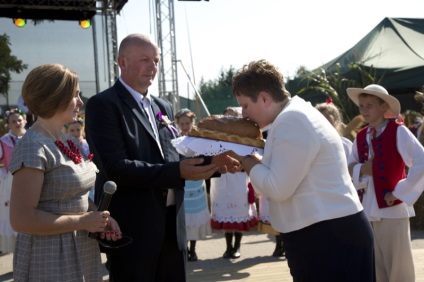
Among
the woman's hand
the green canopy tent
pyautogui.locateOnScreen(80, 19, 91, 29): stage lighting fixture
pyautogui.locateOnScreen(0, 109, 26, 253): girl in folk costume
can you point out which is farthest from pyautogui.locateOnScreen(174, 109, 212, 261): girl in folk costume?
pyautogui.locateOnScreen(80, 19, 91, 29): stage lighting fixture

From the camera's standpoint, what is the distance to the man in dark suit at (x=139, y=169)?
2867 mm

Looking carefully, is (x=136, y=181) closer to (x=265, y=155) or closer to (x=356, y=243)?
(x=265, y=155)

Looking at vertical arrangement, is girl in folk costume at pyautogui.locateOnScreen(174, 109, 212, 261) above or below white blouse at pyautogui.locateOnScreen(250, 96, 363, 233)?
below

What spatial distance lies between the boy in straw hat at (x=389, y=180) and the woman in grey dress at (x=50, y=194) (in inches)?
100

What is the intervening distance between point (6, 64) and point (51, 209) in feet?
52.2

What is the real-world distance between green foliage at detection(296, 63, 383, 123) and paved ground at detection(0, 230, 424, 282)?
501 cm

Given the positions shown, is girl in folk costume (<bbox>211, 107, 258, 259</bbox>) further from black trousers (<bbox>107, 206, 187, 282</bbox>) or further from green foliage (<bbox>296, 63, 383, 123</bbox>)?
green foliage (<bbox>296, 63, 383, 123</bbox>)

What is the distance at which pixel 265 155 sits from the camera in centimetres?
263

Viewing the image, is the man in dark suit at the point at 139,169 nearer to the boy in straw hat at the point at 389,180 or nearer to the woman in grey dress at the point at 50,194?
the woman in grey dress at the point at 50,194

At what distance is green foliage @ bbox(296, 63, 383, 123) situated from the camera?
43.1 feet

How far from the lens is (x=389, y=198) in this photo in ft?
14.3

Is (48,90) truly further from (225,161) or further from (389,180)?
(389,180)

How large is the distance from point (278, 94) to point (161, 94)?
11107mm

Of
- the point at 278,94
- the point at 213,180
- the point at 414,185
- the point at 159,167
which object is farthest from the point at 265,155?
the point at 213,180
